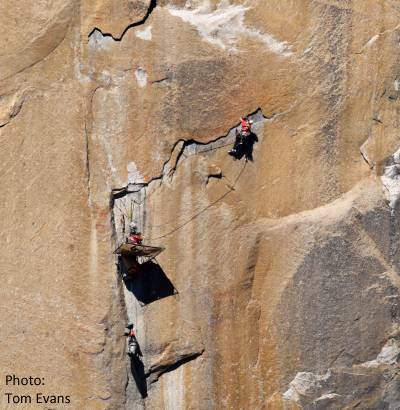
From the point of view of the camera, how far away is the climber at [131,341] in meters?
10.4

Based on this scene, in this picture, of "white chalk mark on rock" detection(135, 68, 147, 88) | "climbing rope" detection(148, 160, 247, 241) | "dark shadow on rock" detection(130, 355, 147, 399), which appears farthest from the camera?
"dark shadow on rock" detection(130, 355, 147, 399)

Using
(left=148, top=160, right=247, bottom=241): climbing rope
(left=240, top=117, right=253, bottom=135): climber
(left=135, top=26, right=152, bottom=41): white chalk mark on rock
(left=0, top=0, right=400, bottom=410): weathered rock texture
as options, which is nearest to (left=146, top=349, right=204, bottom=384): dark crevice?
(left=0, top=0, right=400, bottom=410): weathered rock texture

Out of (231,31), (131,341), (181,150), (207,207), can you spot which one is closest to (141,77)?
(181,150)

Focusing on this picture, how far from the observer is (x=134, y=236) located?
33.5ft

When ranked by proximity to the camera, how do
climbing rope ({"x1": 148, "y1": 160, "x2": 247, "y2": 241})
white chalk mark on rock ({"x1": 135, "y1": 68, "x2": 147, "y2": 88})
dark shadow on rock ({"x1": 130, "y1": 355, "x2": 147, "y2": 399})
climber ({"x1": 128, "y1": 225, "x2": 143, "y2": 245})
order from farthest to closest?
1. dark shadow on rock ({"x1": 130, "y1": 355, "x2": 147, "y2": 399})
2. climbing rope ({"x1": 148, "y1": 160, "x2": 247, "y2": 241})
3. white chalk mark on rock ({"x1": 135, "y1": 68, "x2": 147, "y2": 88})
4. climber ({"x1": 128, "y1": 225, "x2": 143, "y2": 245})

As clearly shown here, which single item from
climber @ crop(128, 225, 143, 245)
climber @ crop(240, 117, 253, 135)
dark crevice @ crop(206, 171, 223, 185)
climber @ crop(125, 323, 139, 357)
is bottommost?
climber @ crop(125, 323, 139, 357)

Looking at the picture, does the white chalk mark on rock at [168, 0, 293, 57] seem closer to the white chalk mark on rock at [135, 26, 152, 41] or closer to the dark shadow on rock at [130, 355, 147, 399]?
the white chalk mark on rock at [135, 26, 152, 41]

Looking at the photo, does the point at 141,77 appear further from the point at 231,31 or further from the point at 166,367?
the point at 166,367

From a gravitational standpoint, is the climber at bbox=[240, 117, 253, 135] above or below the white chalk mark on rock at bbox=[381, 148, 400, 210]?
above

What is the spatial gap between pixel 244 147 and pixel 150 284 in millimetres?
2459

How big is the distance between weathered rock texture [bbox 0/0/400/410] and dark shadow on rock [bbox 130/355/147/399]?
0.07 feet

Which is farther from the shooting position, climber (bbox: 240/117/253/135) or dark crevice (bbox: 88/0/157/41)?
dark crevice (bbox: 88/0/157/41)

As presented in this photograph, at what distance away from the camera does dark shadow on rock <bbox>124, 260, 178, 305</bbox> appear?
10508 millimetres

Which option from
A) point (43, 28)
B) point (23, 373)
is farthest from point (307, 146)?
point (23, 373)
